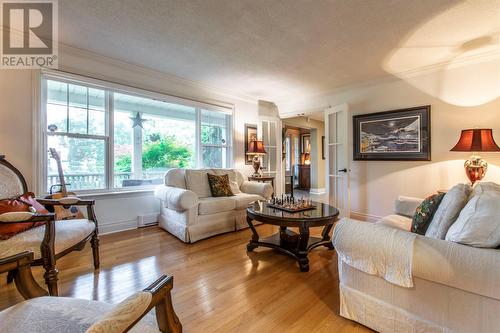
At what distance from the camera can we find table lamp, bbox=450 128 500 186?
2.60 m

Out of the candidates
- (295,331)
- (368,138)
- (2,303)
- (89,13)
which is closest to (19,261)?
(2,303)

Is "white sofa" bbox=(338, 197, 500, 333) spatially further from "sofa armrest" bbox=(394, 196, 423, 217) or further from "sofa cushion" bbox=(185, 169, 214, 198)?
"sofa cushion" bbox=(185, 169, 214, 198)

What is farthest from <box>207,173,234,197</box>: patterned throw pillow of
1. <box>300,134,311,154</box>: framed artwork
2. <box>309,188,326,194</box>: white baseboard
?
<box>300,134,311,154</box>: framed artwork

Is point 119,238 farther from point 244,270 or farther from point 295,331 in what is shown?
point 295,331

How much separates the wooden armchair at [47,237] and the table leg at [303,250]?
1903 mm

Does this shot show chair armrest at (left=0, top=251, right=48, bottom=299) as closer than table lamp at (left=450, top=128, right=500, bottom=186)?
Yes

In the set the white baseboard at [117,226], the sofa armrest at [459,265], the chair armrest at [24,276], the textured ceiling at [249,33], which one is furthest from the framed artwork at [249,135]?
the chair armrest at [24,276]

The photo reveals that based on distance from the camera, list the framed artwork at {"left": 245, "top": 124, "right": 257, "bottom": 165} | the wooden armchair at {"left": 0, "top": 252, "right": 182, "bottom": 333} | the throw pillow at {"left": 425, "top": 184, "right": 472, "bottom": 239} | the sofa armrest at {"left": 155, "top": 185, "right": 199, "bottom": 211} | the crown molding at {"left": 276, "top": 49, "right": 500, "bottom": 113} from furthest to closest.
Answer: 1. the framed artwork at {"left": 245, "top": 124, "right": 257, "bottom": 165}
2. the crown molding at {"left": 276, "top": 49, "right": 500, "bottom": 113}
3. the sofa armrest at {"left": 155, "top": 185, "right": 199, "bottom": 211}
4. the throw pillow at {"left": 425, "top": 184, "right": 472, "bottom": 239}
5. the wooden armchair at {"left": 0, "top": 252, "right": 182, "bottom": 333}

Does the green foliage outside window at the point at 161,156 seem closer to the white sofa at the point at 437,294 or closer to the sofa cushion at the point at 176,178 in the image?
the sofa cushion at the point at 176,178

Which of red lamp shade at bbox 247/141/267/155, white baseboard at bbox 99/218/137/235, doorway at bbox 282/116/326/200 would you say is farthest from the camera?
doorway at bbox 282/116/326/200

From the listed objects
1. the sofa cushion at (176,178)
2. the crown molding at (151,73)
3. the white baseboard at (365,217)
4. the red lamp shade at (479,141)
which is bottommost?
the white baseboard at (365,217)

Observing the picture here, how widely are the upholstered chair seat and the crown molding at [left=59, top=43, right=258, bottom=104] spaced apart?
6.98 ft

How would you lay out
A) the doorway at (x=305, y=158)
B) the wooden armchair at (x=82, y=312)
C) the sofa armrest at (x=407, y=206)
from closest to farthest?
1. the wooden armchair at (x=82, y=312)
2. the sofa armrest at (x=407, y=206)
3. the doorway at (x=305, y=158)

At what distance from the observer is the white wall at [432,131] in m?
3.03
